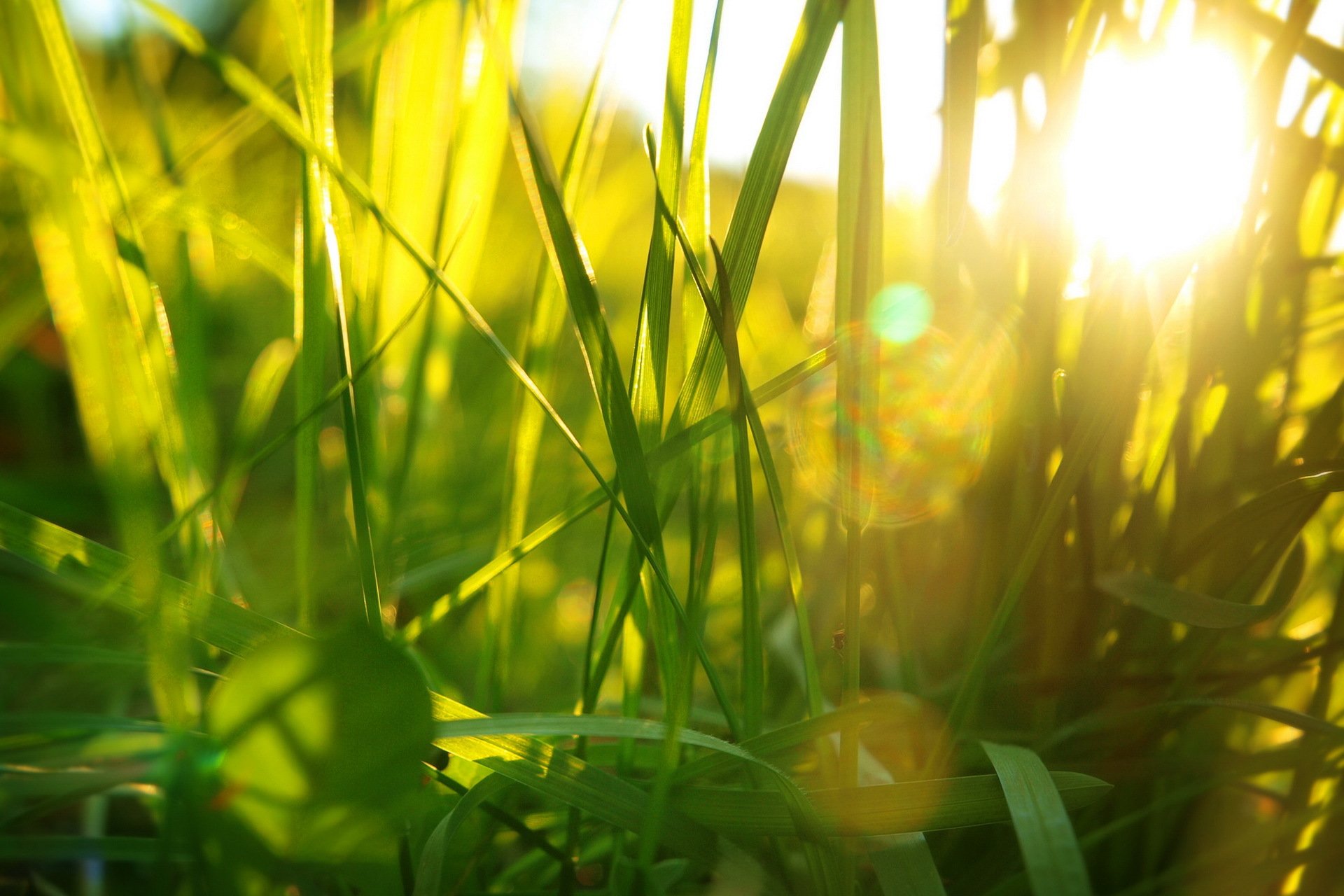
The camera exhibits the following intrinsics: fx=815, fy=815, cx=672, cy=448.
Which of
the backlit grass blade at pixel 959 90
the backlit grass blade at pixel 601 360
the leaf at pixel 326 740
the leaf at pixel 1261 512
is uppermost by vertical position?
the backlit grass blade at pixel 959 90

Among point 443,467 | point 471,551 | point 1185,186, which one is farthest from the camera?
point 443,467

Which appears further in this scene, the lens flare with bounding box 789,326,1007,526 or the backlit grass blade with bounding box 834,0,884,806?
the lens flare with bounding box 789,326,1007,526

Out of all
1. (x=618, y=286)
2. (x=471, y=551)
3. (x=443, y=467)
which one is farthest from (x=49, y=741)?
(x=618, y=286)

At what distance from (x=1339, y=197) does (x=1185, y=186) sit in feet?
0.31

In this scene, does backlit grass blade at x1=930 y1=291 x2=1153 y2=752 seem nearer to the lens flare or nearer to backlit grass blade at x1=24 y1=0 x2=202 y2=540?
the lens flare

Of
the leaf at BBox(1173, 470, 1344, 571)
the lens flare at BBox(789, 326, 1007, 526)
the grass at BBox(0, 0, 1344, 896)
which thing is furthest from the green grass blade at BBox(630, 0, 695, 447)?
the leaf at BBox(1173, 470, 1344, 571)

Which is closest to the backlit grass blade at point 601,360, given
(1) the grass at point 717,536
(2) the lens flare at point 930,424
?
(1) the grass at point 717,536

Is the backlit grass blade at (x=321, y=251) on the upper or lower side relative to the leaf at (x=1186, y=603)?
upper

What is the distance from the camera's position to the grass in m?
0.25

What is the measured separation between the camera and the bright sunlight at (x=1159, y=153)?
0.33 m

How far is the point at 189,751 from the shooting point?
235 mm

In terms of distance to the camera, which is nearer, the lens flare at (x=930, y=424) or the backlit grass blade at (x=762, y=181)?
the backlit grass blade at (x=762, y=181)

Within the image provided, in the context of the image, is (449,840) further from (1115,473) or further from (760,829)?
(1115,473)

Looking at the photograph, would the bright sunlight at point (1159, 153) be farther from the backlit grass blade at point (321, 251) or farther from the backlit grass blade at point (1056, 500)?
the backlit grass blade at point (321, 251)
